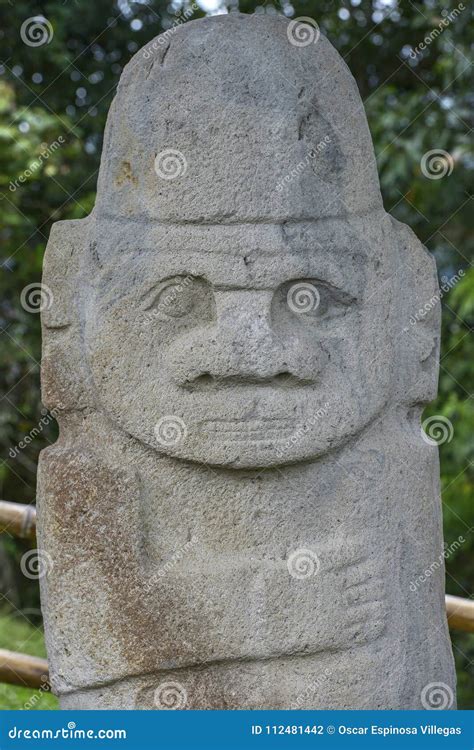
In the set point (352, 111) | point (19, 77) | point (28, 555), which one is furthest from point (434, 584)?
point (19, 77)

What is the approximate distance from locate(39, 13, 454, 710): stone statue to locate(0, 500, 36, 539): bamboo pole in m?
1.43

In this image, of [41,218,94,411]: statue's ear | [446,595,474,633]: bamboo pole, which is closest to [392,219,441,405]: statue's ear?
[41,218,94,411]: statue's ear

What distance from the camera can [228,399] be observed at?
9.29 feet

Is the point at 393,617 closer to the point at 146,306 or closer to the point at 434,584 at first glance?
the point at 434,584

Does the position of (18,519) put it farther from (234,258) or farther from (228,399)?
(234,258)

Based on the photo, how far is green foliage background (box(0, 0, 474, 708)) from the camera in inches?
200

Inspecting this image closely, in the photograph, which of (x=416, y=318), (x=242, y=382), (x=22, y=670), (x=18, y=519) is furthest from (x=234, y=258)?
(x=22, y=670)

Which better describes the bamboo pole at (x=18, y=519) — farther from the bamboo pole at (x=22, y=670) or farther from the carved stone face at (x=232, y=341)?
the carved stone face at (x=232, y=341)

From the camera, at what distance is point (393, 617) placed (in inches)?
119

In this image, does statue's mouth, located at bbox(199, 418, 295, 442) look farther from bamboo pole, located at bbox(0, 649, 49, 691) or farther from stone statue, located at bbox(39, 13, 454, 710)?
bamboo pole, located at bbox(0, 649, 49, 691)

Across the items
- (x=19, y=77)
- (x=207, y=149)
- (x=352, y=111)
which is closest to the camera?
(x=207, y=149)

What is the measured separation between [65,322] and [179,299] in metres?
0.31

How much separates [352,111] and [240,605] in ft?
4.08

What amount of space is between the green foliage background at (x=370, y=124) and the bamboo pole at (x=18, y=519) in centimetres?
129
